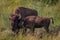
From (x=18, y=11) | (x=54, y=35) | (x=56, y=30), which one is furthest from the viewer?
(x=18, y=11)

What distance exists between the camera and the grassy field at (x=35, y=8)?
10.1 meters

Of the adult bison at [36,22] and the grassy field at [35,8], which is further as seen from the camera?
the adult bison at [36,22]

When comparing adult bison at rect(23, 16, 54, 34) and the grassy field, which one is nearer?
the grassy field

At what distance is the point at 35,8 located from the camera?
13.9m

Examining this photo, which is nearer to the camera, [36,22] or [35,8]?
[36,22]

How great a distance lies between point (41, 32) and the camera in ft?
35.2

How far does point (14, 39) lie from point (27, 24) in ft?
5.09

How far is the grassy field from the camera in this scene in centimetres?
1012

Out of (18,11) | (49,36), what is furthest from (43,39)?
(18,11)

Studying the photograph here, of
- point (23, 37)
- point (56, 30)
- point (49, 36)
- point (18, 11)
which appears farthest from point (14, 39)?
point (18, 11)

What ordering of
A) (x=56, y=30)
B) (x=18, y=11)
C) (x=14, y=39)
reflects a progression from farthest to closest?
(x=18, y=11), (x=56, y=30), (x=14, y=39)

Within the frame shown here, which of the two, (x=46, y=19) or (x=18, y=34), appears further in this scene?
(x=46, y=19)

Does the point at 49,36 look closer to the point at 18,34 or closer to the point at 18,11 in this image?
the point at 18,34

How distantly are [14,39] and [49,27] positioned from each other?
2.16m
